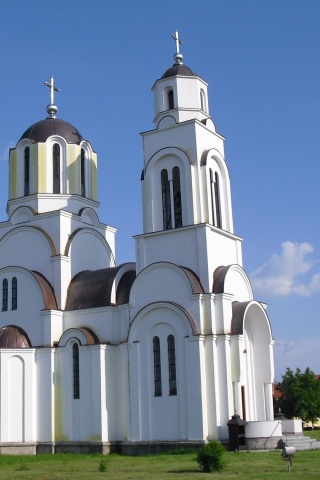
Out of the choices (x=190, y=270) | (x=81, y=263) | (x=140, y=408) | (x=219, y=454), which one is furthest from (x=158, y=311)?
(x=219, y=454)

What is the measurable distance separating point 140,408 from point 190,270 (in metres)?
5.72

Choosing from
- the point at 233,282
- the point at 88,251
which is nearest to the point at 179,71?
the point at 88,251

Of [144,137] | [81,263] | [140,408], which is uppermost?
[144,137]

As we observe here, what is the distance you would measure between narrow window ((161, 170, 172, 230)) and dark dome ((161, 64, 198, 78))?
4567mm

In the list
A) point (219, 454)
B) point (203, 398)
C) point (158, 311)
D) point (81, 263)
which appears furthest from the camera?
point (81, 263)

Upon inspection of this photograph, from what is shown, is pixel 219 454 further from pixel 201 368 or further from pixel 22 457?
pixel 22 457

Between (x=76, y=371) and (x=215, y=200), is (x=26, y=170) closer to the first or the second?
(x=215, y=200)

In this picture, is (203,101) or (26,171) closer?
(203,101)

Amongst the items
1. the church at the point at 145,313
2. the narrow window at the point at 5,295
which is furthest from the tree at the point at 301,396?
the narrow window at the point at 5,295

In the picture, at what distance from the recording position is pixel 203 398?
83.1 ft

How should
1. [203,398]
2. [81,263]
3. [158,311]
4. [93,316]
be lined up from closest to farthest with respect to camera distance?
[203,398] → [158,311] → [93,316] → [81,263]

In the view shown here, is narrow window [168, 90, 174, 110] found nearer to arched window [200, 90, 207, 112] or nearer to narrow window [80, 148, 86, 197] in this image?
arched window [200, 90, 207, 112]

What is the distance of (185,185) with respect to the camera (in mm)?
28281

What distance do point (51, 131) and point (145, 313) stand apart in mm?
11014
